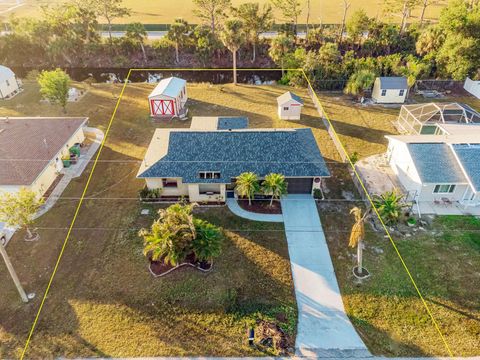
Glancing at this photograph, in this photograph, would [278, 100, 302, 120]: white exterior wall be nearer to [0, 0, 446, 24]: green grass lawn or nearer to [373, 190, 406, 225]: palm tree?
[373, 190, 406, 225]: palm tree

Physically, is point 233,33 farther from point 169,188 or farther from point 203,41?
point 169,188

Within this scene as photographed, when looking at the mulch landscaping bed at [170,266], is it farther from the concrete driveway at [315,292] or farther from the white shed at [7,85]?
the white shed at [7,85]

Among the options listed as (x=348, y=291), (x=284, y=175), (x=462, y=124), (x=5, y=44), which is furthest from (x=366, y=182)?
(x=5, y=44)

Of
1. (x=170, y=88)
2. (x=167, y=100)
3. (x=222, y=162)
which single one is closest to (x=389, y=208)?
(x=222, y=162)

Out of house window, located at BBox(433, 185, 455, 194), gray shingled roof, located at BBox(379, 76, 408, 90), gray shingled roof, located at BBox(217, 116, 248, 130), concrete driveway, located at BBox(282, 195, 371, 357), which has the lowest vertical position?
concrete driveway, located at BBox(282, 195, 371, 357)

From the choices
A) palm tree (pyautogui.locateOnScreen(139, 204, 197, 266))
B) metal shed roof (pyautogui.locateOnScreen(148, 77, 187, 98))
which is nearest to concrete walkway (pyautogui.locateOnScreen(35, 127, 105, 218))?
metal shed roof (pyautogui.locateOnScreen(148, 77, 187, 98))

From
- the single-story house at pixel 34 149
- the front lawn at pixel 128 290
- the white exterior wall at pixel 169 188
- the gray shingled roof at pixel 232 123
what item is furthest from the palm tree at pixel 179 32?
the white exterior wall at pixel 169 188

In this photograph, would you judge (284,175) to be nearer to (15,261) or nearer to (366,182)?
(366,182)
